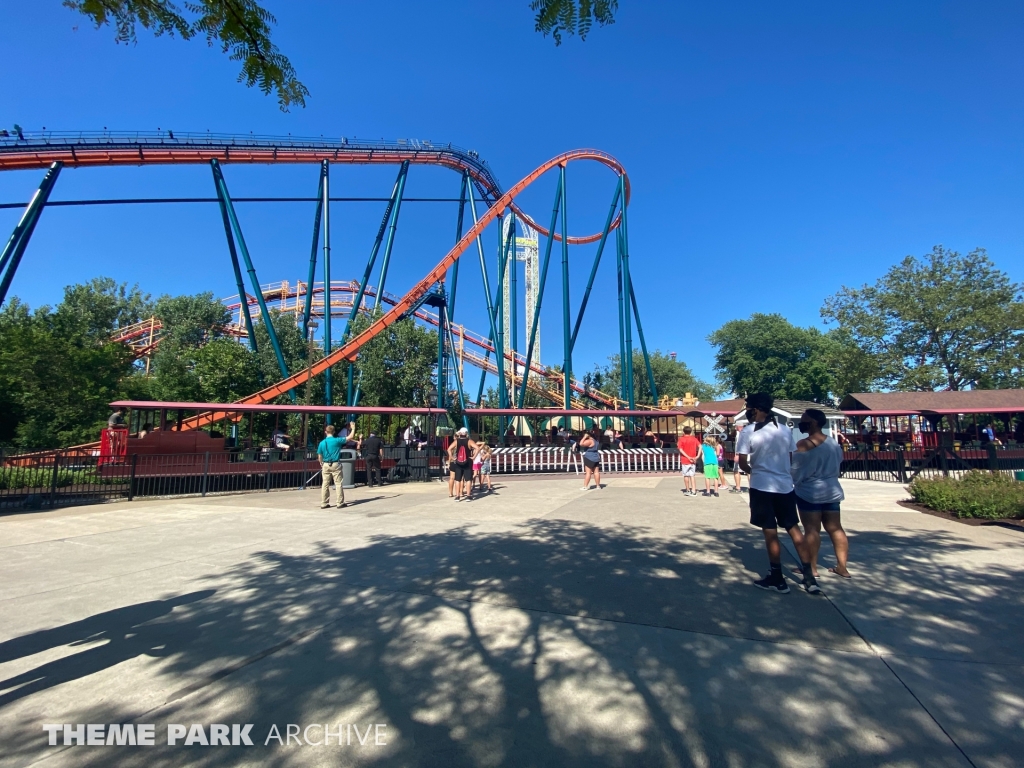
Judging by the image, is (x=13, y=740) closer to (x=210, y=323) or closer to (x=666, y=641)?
(x=666, y=641)

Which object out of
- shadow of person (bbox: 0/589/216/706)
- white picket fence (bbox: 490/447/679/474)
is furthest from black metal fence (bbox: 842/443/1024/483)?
shadow of person (bbox: 0/589/216/706)

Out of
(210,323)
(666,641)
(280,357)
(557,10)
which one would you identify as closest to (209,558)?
(666,641)

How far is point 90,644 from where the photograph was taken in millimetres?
3408

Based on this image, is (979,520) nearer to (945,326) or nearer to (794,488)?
(794,488)

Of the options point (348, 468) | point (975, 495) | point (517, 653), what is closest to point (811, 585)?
point (517, 653)

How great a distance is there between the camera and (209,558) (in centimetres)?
573

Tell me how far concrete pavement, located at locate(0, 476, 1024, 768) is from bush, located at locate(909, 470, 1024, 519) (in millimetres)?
1508

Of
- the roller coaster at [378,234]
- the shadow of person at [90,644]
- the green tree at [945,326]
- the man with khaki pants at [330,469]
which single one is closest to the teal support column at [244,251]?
the roller coaster at [378,234]

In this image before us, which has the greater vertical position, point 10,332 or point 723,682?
point 10,332

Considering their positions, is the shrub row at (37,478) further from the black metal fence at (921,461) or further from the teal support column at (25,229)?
the black metal fence at (921,461)

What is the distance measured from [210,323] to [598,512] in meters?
35.4

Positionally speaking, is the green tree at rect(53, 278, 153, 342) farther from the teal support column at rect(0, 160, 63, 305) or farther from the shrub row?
the shrub row

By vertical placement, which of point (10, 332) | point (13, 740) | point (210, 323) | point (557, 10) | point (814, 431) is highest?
point (210, 323)

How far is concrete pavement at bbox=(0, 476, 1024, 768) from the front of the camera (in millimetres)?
2303
